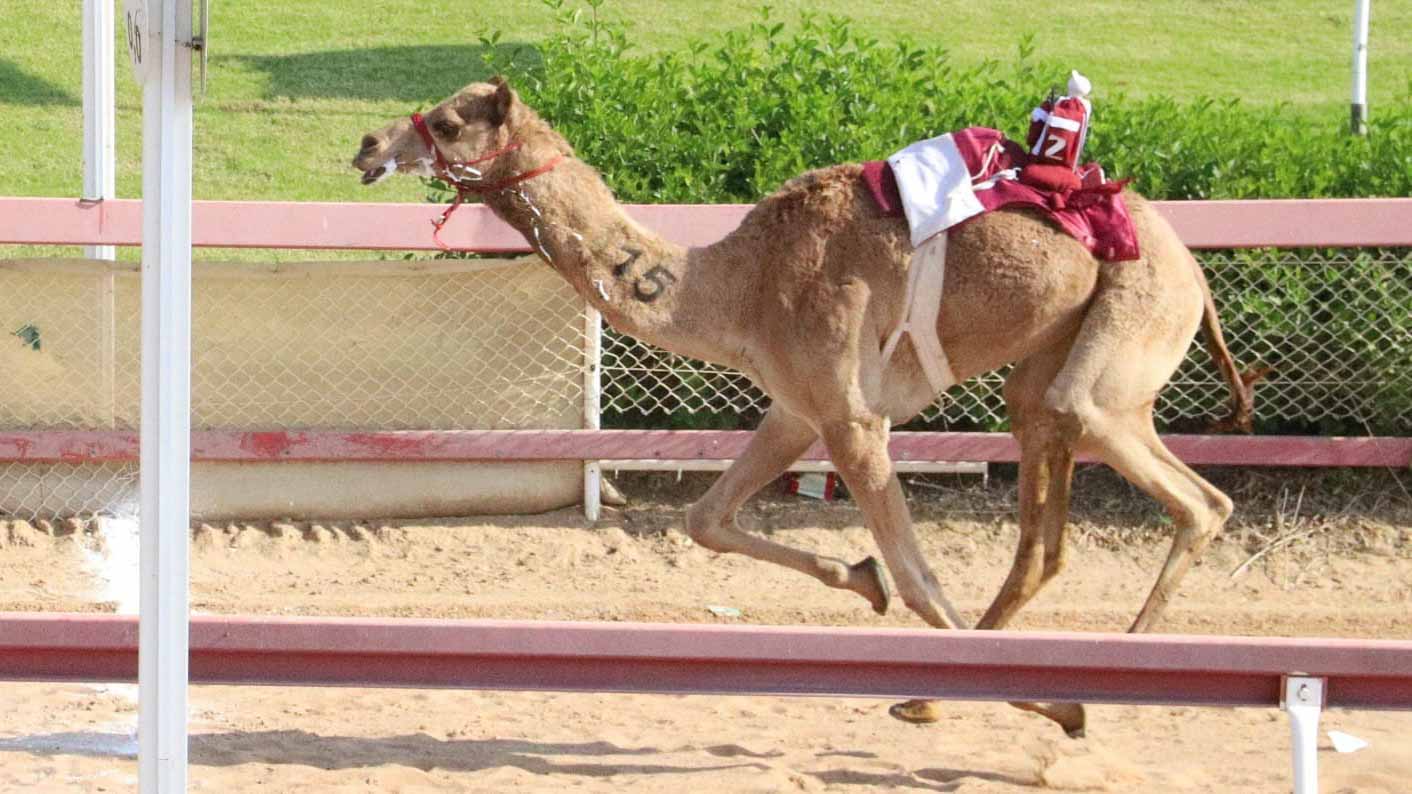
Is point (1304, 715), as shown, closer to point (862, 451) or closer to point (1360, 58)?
point (862, 451)

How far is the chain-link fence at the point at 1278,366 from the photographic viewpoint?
339 inches

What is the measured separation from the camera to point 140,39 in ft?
11.7

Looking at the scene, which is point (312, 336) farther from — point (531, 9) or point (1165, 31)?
point (1165, 31)

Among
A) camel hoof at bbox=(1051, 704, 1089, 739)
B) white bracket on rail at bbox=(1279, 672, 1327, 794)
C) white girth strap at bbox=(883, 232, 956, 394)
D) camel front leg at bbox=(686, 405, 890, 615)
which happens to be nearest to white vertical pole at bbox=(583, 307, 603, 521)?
camel front leg at bbox=(686, 405, 890, 615)

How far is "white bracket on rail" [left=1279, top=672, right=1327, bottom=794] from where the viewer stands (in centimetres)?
449

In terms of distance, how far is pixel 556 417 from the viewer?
28.5 feet

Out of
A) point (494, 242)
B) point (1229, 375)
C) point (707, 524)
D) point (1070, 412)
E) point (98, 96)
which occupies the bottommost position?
point (707, 524)

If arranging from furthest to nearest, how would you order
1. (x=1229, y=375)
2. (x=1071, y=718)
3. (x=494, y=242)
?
(x=494, y=242) < (x=1229, y=375) < (x=1071, y=718)

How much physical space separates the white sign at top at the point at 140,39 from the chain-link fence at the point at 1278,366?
5053 millimetres

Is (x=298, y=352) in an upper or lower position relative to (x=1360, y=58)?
lower

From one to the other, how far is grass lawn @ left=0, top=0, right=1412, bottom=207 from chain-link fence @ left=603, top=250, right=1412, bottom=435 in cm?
600

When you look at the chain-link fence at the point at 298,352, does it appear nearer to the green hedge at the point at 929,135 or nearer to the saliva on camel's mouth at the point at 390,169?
the green hedge at the point at 929,135

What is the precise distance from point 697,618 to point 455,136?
2512 mm

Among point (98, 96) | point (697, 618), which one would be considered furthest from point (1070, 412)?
point (98, 96)
